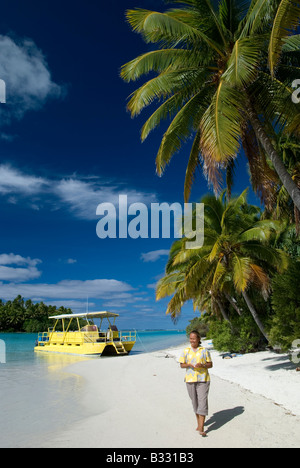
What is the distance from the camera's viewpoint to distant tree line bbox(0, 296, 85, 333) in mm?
105000

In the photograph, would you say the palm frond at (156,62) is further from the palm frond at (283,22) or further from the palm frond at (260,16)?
the palm frond at (283,22)

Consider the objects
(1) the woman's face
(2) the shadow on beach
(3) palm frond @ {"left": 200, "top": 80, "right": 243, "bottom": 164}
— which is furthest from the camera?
(2) the shadow on beach

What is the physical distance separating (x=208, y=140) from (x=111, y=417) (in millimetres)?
6558

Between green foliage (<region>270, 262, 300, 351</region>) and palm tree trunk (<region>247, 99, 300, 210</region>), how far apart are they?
3.87 meters

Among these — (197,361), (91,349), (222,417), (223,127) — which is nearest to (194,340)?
(197,361)

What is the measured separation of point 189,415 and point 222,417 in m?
0.66

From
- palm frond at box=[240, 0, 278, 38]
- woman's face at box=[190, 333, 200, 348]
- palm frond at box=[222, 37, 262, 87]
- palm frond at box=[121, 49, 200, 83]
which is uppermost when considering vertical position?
palm frond at box=[240, 0, 278, 38]

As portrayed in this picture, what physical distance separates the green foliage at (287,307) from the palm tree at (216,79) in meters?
3.93

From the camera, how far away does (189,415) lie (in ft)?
20.4

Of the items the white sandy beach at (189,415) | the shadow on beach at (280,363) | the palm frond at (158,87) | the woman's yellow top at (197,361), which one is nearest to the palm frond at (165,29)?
the palm frond at (158,87)

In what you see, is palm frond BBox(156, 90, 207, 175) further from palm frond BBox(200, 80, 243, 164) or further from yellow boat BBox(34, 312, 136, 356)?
yellow boat BBox(34, 312, 136, 356)

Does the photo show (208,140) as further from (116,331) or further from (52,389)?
(116,331)

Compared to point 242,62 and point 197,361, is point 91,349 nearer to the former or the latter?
point 197,361

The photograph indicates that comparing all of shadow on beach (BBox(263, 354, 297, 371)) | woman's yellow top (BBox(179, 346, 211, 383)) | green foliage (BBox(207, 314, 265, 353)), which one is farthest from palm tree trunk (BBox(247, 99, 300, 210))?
green foliage (BBox(207, 314, 265, 353))
